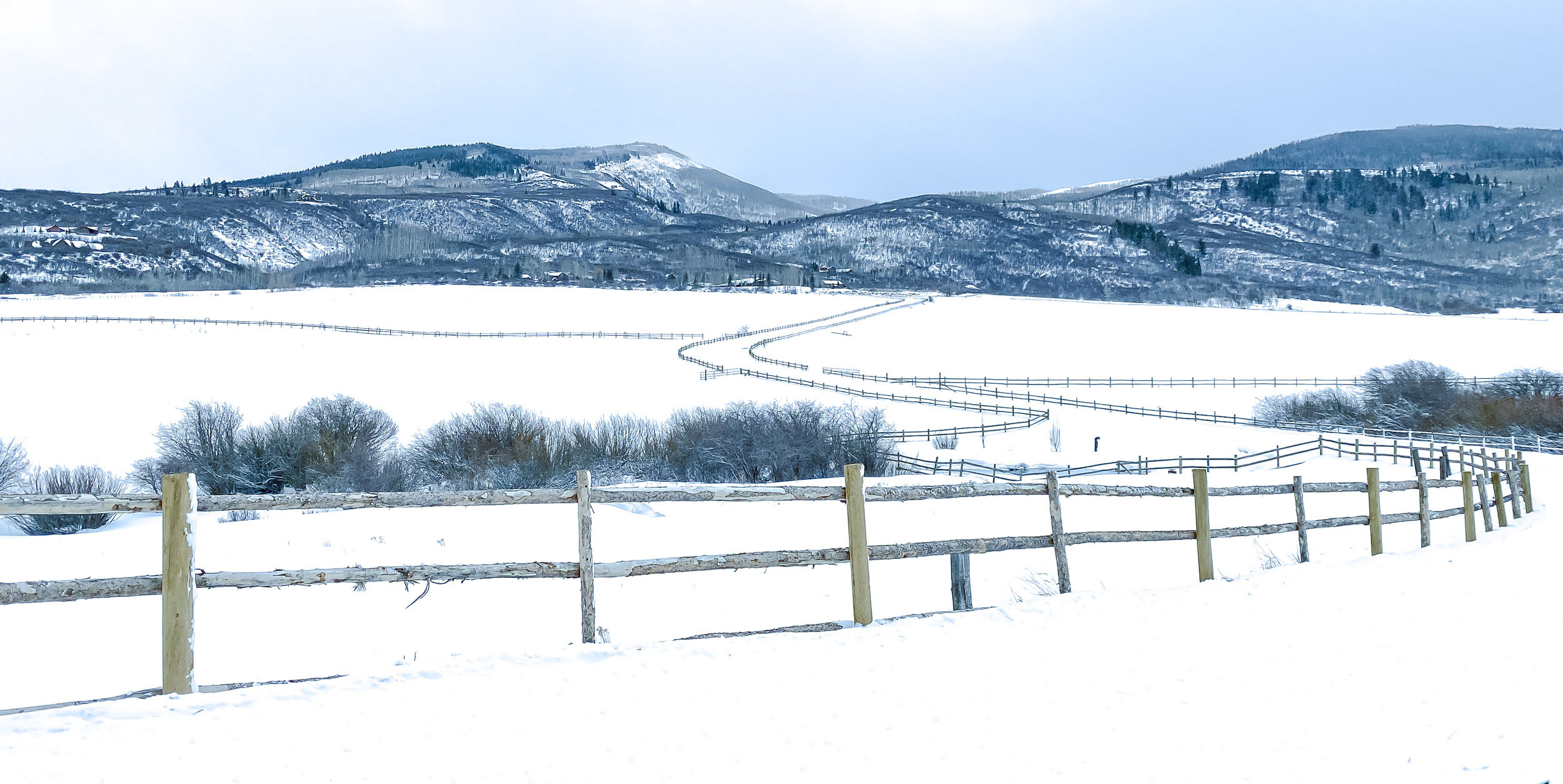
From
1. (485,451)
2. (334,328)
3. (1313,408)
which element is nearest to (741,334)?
(334,328)

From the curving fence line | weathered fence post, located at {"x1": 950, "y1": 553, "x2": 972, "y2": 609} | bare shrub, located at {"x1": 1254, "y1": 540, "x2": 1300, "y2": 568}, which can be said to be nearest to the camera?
weathered fence post, located at {"x1": 950, "y1": 553, "x2": 972, "y2": 609}

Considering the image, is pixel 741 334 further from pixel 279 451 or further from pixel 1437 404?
pixel 279 451

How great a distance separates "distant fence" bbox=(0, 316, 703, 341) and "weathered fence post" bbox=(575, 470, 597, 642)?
8277 centimetres

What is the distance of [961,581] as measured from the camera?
33.1 ft

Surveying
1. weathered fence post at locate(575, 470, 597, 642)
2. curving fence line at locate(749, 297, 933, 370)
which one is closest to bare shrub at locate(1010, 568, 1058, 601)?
weathered fence post at locate(575, 470, 597, 642)

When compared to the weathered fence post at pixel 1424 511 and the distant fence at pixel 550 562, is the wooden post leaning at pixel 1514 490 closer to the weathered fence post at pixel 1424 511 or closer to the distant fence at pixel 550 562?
the weathered fence post at pixel 1424 511

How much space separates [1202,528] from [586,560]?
687cm

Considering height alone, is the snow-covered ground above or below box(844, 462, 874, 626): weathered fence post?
below

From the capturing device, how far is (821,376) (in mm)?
72812

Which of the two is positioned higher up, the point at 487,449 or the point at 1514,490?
the point at 487,449

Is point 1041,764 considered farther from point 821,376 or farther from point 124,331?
point 124,331

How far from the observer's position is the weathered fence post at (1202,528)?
447 inches

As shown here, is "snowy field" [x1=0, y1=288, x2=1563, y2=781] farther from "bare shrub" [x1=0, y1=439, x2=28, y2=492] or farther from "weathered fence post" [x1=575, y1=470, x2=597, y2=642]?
"bare shrub" [x1=0, y1=439, x2=28, y2=492]

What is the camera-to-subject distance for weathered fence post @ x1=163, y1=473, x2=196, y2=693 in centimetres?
696
